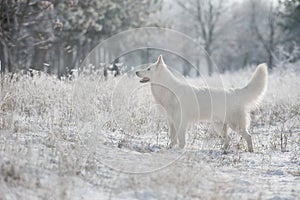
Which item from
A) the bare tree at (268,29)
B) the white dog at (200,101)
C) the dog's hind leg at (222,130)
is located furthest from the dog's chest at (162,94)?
the bare tree at (268,29)

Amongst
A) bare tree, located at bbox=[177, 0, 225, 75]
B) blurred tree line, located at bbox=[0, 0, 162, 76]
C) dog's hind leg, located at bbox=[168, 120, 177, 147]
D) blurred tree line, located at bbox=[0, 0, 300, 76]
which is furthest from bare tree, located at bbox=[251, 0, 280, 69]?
dog's hind leg, located at bbox=[168, 120, 177, 147]

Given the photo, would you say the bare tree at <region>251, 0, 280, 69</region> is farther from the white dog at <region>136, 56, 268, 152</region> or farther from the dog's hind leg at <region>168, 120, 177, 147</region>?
the dog's hind leg at <region>168, 120, 177, 147</region>

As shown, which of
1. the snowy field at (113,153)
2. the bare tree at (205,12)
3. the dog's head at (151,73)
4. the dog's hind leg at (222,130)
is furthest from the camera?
the bare tree at (205,12)

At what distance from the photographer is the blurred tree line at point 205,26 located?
76.6 feet

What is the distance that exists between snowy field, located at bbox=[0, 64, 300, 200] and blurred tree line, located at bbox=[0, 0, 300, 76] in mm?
10661

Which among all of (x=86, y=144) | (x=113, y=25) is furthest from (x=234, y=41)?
(x=86, y=144)

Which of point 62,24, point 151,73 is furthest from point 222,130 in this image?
point 62,24

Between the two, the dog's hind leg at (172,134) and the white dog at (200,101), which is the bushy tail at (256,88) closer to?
the white dog at (200,101)

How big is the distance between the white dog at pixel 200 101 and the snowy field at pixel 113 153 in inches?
11.7

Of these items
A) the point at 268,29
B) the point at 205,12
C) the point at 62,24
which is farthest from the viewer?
the point at 205,12

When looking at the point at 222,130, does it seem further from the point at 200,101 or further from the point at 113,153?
the point at 113,153

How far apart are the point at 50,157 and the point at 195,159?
6.23 ft

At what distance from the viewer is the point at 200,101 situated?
749cm

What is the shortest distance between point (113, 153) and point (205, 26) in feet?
163
